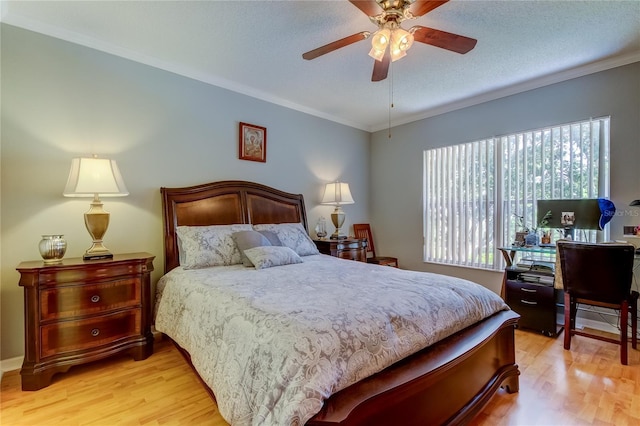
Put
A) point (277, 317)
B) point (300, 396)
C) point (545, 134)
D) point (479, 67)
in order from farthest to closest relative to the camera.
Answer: point (545, 134), point (479, 67), point (277, 317), point (300, 396)

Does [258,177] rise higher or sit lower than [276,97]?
lower

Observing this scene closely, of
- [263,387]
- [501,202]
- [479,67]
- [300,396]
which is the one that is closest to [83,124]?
[263,387]

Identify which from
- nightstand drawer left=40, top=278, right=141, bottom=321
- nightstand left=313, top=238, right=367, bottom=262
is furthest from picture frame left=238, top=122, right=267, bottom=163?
nightstand drawer left=40, top=278, right=141, bottom=321

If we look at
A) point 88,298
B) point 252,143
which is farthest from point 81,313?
point 252,143

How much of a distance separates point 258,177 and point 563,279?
126 inches

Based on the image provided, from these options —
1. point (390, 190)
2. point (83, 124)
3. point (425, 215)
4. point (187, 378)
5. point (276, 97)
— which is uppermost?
point (276, 97)

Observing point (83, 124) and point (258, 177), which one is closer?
point (83, 124)

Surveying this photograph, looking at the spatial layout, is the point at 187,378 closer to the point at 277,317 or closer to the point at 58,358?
the point at 58,358

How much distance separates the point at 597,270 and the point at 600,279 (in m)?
0.07

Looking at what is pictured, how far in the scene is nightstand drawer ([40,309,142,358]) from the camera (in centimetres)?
204

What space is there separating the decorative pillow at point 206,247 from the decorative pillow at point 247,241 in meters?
0.07

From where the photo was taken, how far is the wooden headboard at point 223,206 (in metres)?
2.88

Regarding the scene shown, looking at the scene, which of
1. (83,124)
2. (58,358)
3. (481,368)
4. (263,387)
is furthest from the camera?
(83,124)

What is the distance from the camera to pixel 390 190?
4.80 meters
